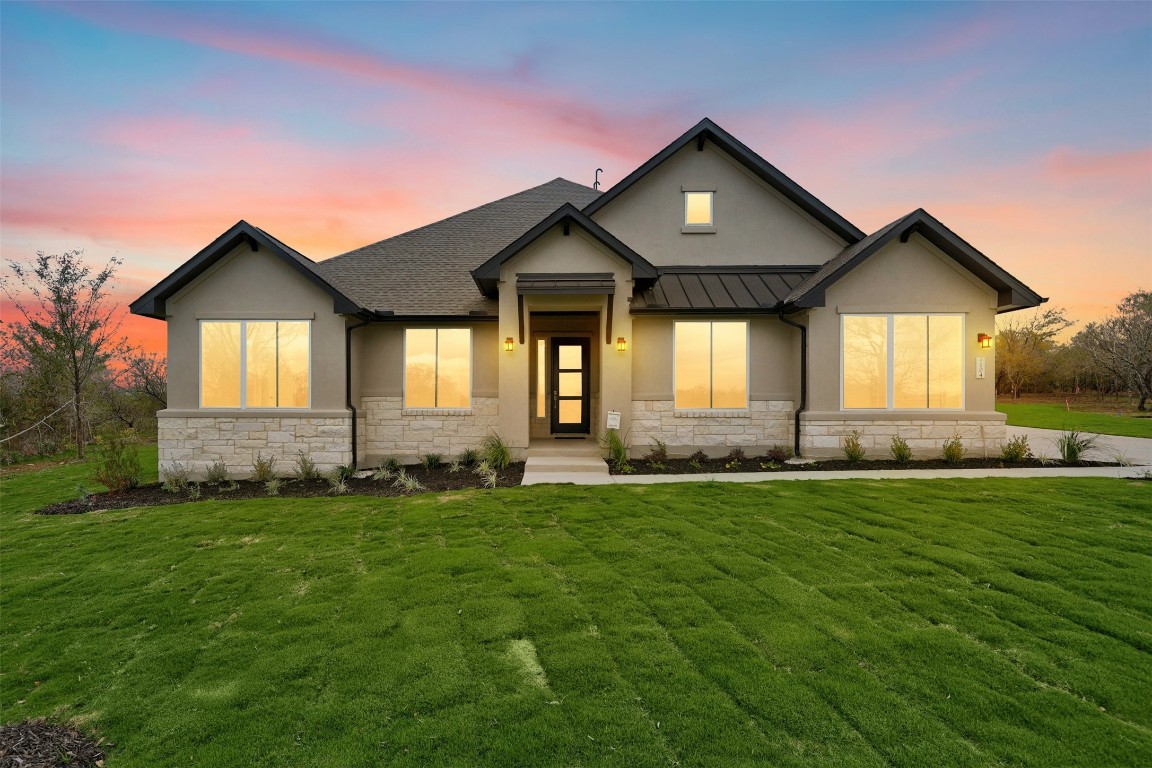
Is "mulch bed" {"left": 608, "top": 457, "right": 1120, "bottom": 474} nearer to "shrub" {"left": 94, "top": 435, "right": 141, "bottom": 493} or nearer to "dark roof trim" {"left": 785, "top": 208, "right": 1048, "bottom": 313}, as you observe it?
"dark roof trim" {"left": 785, "top": 208, "right": 1048, "bottom": 313}

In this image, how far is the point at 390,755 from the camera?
8.27 ft

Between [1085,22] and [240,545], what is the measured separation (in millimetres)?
19661

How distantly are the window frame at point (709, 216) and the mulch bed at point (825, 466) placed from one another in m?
5.96

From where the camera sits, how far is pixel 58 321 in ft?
45.4

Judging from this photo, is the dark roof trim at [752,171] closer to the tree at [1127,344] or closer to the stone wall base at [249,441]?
the stone wall base at [249,441]

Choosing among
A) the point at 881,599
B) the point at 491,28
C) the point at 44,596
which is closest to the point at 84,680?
the point at 44,596

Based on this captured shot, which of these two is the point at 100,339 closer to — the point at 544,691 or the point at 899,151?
the point at 544,691

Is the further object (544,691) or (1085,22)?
(1085,22)

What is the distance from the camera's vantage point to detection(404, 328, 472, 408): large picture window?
11234mm

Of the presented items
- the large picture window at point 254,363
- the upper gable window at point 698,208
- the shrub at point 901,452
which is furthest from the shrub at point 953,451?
the large picture window at point 254,363

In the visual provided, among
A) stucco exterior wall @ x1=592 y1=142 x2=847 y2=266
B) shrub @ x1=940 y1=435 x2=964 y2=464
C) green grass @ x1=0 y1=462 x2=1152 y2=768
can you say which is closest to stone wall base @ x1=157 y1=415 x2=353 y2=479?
green grass @ x1=0 y1=462 x2=1152 y2=768

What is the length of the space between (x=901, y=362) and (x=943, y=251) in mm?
2521

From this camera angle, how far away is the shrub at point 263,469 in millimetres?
9648

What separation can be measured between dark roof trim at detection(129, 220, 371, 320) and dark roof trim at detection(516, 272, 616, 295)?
3.65 m
